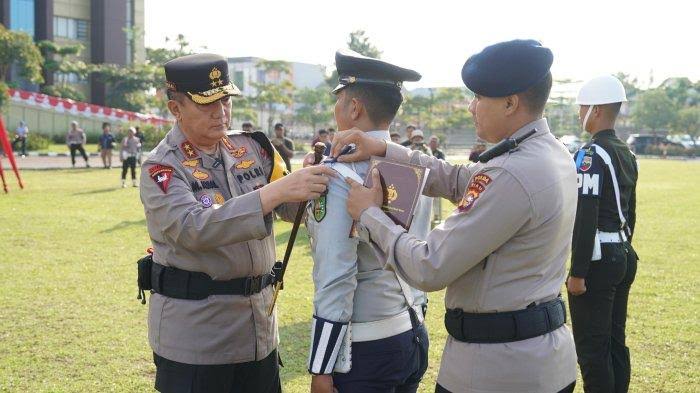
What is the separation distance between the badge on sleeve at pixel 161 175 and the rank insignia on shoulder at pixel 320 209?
0.61m

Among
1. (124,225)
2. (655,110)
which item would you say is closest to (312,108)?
(655,110)

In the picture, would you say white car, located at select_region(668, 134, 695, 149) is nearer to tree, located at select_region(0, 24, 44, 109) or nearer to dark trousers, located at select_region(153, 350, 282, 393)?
tree, located at select_region(0, 24, 44, 109)

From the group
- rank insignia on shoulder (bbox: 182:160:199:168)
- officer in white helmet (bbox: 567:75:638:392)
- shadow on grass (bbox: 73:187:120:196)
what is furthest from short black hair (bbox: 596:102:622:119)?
shadow on grass (bbox: 73:187:120:196)

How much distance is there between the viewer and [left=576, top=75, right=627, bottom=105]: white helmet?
424 cm

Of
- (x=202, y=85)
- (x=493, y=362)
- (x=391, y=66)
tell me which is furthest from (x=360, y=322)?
(x=202, y=85)

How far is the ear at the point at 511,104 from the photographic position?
2217mm

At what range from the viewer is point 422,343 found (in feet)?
8.76

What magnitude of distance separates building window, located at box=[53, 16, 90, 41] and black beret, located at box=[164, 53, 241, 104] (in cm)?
5768

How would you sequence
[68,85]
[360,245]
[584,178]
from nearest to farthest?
[360,245] → [584,178] → [68,85]

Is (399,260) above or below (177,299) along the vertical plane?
above

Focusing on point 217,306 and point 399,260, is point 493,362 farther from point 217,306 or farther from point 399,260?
point 217,306

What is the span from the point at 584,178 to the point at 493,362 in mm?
2174

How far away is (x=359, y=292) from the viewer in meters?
2.41

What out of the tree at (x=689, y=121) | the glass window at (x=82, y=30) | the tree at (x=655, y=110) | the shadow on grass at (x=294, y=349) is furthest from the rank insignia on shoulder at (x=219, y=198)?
the tree at (x=655, y=110)
